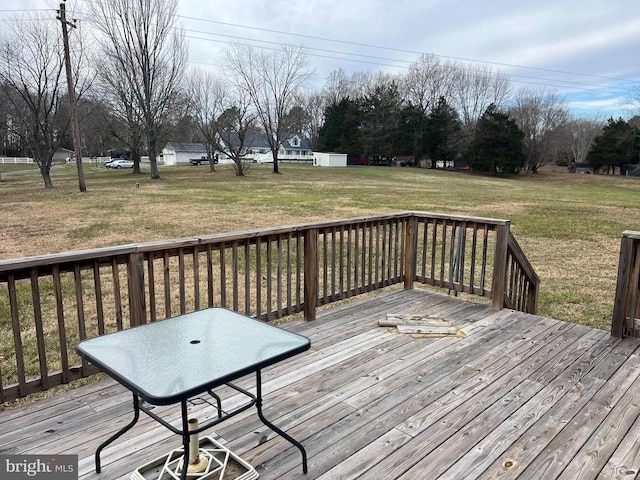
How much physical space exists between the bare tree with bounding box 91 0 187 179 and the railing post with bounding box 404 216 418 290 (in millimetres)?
23290

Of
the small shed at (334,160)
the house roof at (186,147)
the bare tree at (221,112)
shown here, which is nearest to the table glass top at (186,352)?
the bare tree at (221,112)

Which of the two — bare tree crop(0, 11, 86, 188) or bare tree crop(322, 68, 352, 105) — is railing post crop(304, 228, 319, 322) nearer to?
bare tree crop(0, 11, 86, 188)

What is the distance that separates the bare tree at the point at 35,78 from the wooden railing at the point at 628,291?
71.7ft

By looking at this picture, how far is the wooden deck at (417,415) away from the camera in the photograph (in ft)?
6.39

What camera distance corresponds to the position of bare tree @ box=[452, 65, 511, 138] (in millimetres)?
43938

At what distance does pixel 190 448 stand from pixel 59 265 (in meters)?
1.28

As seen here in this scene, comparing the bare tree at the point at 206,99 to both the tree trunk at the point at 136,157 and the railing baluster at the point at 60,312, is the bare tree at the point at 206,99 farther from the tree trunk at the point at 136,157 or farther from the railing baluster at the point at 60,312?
the railing baluster at the point at 60,312

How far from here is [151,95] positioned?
2430 cm

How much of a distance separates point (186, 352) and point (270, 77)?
30.1m

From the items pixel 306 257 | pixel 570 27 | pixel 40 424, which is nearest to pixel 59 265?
pixel 40 424

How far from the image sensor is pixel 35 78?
61.8 feet

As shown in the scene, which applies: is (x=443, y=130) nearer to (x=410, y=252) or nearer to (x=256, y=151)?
(x=256, y=151)

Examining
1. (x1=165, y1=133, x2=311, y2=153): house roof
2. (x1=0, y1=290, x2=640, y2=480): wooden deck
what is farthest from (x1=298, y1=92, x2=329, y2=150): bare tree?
(x1=0, y1=290, x2=640, y2=480): wooden deck

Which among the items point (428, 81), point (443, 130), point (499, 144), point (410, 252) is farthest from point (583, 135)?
point (410, 252)
